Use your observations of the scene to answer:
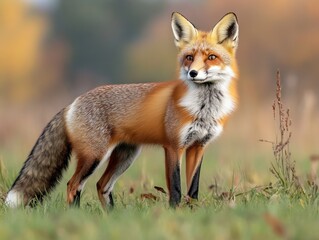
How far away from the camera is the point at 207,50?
19.8 ft

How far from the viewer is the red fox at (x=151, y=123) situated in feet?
19.9

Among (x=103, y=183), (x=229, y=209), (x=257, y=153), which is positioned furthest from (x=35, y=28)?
(x=229, y=209)

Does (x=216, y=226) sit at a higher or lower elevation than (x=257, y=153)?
higher

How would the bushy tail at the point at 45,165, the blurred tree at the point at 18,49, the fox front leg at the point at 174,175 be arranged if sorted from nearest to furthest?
the fox front leg at the point at 174,175 → the bushy tail at the point at 45,165 → the blurred tree at the point at 18,49

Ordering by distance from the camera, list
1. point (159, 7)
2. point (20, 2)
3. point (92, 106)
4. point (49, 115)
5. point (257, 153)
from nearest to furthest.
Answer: point (92, 106) < point (257, 153) < point (49, 115) < point (20, 2) < point (159, 7)

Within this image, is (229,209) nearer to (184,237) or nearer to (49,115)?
(184,237)

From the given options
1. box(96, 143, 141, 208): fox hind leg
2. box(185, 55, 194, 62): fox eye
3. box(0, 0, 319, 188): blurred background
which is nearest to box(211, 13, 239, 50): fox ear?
box(185, 55, 194, 62): fox eye

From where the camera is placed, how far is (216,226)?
4.14m

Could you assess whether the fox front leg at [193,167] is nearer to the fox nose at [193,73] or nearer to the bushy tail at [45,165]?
the fox nose at [193,73]

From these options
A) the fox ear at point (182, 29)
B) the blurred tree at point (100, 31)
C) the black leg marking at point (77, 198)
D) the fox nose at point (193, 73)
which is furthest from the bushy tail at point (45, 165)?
the blurred tree at point (100, 31)

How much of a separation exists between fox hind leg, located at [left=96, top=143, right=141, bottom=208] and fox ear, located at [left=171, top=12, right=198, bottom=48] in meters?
1.14

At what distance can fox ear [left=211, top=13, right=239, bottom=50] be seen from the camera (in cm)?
618

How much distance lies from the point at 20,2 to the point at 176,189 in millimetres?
27420

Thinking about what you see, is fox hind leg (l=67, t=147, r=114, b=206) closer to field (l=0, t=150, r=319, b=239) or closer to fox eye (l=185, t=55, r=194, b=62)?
field (l=0, t=150, r=319, b=239)
